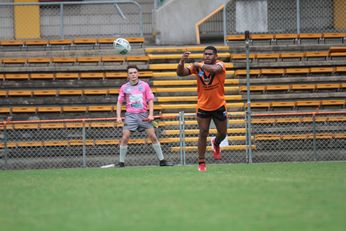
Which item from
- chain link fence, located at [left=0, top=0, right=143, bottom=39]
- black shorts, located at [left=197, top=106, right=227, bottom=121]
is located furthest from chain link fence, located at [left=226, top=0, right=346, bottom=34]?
black shorts, located at [left=197, top=106, right=227, bottom=121]

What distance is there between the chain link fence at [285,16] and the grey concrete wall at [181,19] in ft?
2.60

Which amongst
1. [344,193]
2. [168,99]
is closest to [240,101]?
[168,99]

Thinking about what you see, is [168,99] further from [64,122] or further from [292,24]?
[292,24]

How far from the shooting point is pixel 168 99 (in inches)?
890

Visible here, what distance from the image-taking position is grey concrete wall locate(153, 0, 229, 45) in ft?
85.6

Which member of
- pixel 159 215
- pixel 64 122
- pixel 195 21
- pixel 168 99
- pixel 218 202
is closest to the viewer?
pixel 159 215

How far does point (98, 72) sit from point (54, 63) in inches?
49.8

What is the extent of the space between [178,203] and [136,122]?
7.70 metres

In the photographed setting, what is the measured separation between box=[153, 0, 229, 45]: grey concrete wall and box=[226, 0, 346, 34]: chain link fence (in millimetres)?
793

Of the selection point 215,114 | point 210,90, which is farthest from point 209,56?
point 215,114

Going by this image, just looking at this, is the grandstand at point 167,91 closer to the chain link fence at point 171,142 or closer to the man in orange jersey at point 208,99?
the chain link fence at point 171,142

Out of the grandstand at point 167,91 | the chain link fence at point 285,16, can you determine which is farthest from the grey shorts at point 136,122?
the chain link fence at point 285,16

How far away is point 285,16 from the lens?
26609mm

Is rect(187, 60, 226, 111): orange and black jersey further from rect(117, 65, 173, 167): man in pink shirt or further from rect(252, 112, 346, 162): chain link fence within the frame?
rect(252, 112, 346, 162): chain link fence
